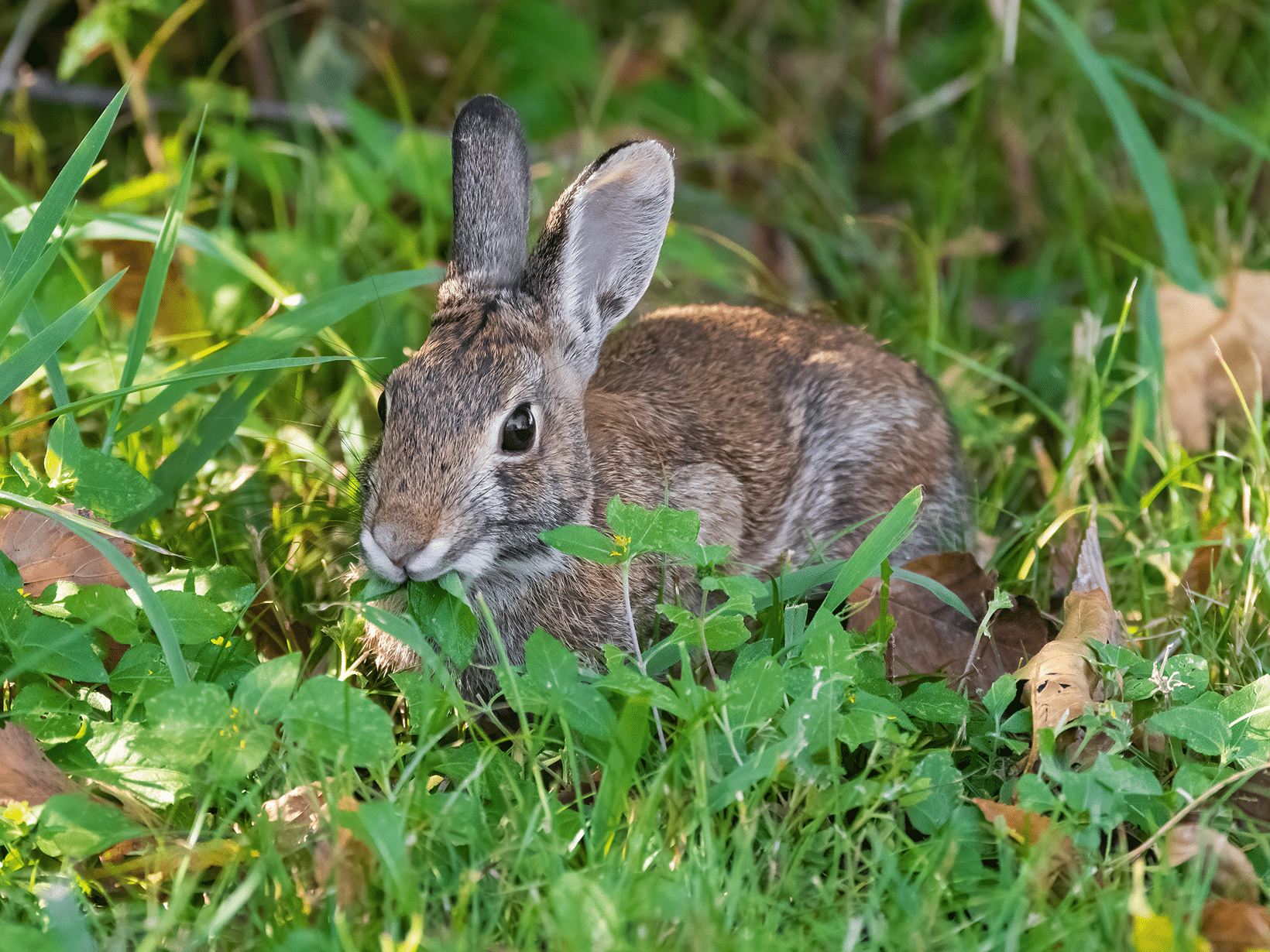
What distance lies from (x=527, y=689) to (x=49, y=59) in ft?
15.6

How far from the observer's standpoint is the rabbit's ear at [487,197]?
3688 millimetres

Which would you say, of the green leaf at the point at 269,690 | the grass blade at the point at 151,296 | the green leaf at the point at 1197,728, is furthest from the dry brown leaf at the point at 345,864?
the green leaf at the point at 1197,728

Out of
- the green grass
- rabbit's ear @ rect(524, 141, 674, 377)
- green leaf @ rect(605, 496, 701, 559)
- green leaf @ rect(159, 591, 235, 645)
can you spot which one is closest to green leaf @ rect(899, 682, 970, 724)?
the green grass

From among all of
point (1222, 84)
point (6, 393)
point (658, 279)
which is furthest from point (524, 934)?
point (1222, 84)

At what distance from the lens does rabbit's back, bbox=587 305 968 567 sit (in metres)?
3.92

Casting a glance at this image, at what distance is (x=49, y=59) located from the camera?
5918 mm

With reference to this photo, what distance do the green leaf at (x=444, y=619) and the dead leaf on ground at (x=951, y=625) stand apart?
1.03 meters

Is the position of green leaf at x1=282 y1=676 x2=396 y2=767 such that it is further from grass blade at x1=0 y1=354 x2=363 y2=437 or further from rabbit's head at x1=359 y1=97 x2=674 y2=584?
grass blade at x1=0 y1=354 x2=363 y2=437

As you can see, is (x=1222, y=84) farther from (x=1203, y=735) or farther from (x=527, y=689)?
(x=527, y=689)

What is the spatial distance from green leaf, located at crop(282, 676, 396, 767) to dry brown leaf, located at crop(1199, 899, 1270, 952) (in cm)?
163

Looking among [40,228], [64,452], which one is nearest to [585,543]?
[64,452]

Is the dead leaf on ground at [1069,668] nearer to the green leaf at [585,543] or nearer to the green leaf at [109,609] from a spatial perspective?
the green leaf at [585,543]

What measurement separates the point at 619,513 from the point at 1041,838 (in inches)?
45.2

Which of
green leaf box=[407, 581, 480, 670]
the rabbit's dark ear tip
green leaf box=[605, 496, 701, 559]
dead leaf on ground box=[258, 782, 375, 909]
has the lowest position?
dead leaf on ground box=[258, 782, 375, 909]
